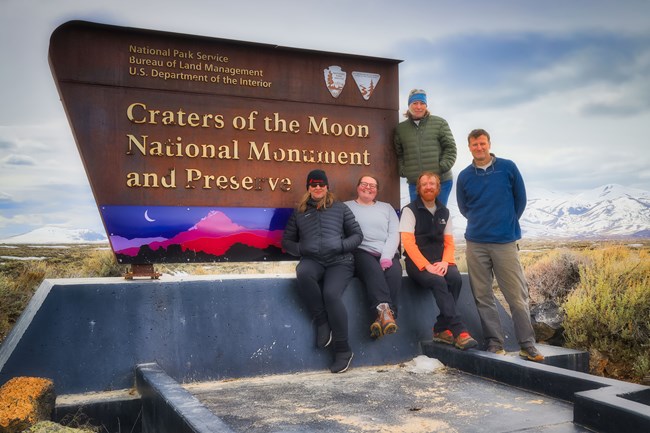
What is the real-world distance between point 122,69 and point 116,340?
99.8 inches

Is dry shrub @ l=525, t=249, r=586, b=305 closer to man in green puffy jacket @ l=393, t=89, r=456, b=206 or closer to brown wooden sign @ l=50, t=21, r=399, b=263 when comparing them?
man in green puffy jacket @ l=393, t=89, r=456, b=206

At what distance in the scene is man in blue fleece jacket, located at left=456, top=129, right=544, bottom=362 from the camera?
537 centimetres

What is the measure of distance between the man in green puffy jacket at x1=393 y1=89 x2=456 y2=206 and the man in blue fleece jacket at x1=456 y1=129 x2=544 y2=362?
540mm

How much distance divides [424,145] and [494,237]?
4.46ft

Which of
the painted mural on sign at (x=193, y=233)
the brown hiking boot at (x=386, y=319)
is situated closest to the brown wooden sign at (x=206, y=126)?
the painted mural on sign at (x=193, y=233)

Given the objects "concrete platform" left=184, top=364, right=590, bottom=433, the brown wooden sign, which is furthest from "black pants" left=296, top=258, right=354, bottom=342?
the brown wooden sign

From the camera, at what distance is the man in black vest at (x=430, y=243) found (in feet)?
18.0

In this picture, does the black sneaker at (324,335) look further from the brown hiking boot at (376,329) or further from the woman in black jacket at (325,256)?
the brown hiking boot at (376,329)

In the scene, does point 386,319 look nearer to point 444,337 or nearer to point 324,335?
point 324,335

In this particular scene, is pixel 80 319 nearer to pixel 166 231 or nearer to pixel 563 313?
pixel 166 231

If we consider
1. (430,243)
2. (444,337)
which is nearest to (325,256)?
(430,243)

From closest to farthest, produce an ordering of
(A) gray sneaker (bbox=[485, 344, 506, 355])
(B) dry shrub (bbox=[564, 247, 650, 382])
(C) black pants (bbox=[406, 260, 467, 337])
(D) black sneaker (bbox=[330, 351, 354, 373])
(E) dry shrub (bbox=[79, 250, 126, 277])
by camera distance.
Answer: (D) black sneaker (bbox=[330, 351, 354, 373]), (C) black pants (bbox=[406, 260, 467, 337]), (A) gray sneaker (bbox=[485, 344, 506, 355]), (B) dry shrub (bbox=[564, 247, 650, 382]), (E) dry shrub (bbox=[79, 250, 126, 277])

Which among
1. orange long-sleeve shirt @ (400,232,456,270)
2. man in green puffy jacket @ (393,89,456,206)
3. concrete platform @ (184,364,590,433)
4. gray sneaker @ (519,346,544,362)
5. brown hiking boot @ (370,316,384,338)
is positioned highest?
man in green puffy jacket @ (393,89,456,206)

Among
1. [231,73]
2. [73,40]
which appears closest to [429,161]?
[231,73]
